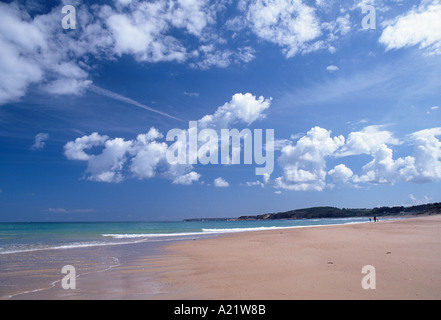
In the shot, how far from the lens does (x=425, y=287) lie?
20.2ft

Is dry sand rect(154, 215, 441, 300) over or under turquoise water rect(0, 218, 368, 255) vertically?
over

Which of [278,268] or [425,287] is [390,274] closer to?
[425,287]

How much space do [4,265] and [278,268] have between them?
11.3m

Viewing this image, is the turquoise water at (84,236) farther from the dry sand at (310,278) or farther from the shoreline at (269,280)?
the dry sand at (310,278)
